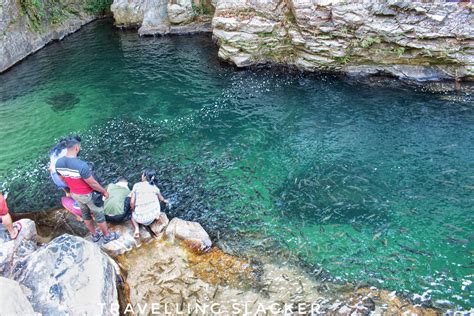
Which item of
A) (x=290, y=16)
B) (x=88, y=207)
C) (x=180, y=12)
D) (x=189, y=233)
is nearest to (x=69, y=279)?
(x=88, y=207)

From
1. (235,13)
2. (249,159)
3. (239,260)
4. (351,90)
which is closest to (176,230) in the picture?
(239,260)

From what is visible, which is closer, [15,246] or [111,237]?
[15,246]

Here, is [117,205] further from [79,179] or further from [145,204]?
[79,179]

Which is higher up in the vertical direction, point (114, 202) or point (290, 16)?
point (290, 16)

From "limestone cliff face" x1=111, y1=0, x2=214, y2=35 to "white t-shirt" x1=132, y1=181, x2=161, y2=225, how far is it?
21.6 m

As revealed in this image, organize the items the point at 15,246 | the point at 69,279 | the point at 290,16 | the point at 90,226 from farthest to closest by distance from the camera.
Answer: the point at 290,16 < the point at 90,226 < the point at 15,246 < the point at 69,279

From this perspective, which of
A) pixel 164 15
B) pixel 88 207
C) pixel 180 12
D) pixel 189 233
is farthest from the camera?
pixel 164 15

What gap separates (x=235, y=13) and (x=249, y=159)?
1164cm

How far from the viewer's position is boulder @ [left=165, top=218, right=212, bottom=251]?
11.8 m

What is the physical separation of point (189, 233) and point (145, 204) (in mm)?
1781

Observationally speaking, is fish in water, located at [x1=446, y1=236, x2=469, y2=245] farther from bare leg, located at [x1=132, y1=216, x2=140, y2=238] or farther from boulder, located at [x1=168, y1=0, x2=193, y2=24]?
boulder, located at [x1=168, y1=0, x2=193, y2=24]

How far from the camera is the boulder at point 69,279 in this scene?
346 inches

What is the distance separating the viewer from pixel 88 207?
35.6 feet

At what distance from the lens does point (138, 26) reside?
33.7 meters
